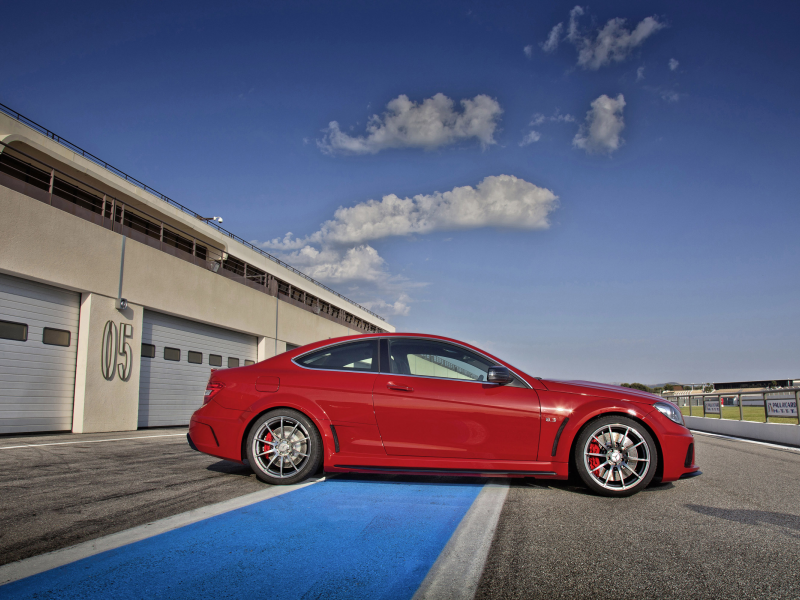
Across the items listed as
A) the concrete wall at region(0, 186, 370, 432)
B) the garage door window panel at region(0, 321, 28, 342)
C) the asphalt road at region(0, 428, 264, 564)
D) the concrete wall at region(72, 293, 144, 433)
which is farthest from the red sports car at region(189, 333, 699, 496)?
the concrete wall at region(72, 293, 144, 433)

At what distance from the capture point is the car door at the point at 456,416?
424cm

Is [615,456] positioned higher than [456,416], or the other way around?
[456,416]

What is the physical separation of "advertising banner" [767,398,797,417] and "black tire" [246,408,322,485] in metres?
11.9

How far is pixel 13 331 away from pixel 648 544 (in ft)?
38.5

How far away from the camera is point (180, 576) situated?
223 cm

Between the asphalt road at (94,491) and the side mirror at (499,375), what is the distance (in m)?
2.16

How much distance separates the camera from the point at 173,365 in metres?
14.9

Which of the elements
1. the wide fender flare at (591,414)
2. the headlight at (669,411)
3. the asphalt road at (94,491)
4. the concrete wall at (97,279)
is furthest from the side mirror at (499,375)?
the concrete wall at (97,279)

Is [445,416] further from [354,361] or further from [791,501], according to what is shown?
[791,501]

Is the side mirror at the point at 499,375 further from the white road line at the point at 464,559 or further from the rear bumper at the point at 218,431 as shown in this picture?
the rear bumper at the point at 218,431

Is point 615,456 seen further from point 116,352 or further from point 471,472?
point 116,352

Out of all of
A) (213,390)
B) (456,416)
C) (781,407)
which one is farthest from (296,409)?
(781,407)

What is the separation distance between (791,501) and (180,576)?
4558mm

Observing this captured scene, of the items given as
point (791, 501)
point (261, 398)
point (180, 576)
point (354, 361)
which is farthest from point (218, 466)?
point (791, 501)
